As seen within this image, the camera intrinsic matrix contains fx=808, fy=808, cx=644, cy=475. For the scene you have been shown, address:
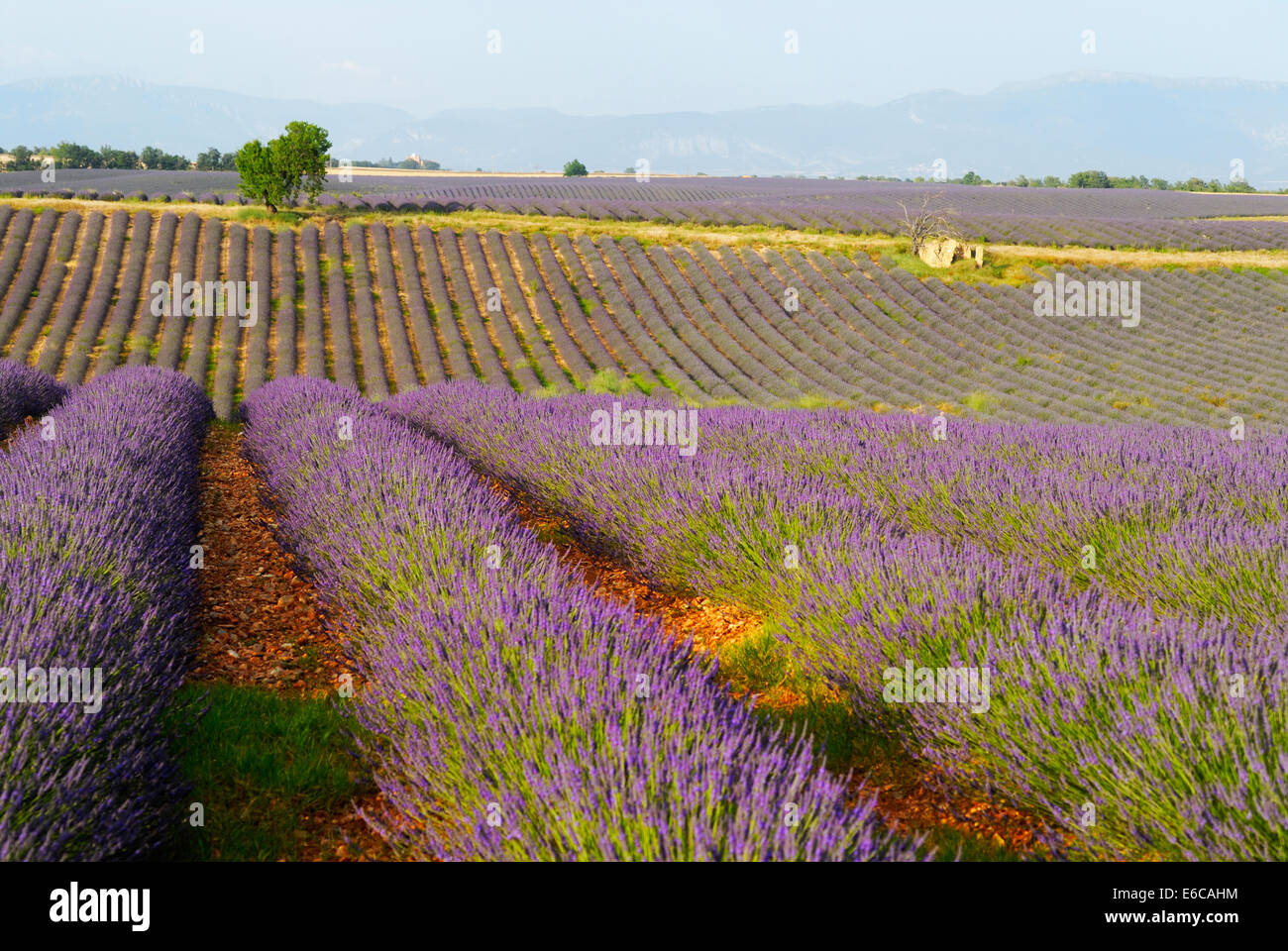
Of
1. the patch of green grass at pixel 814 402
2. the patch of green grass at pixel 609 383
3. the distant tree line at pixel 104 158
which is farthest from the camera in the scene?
the distant tree line at pixel 104 158

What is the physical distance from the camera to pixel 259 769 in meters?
2.65

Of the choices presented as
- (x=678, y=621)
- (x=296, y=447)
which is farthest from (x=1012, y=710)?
(x=296, y=447)

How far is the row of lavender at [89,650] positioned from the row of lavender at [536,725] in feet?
1.99

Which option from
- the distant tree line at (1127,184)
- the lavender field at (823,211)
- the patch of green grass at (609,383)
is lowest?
the patch of green grass at (609,383)

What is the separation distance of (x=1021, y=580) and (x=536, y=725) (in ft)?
7.76

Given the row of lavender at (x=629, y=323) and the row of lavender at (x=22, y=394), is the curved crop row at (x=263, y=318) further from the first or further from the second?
the row of lavender at (x=22, y=394)

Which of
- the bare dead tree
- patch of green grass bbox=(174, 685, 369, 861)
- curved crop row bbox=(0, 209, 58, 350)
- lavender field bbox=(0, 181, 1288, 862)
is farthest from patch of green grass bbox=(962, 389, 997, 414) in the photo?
curved crop row bbox=(0, 209, 58, 350)

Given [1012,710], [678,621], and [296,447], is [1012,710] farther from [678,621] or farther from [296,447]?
[296,447]

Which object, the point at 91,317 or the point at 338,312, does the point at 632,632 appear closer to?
the point at 338,312

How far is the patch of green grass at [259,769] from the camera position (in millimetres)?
2312

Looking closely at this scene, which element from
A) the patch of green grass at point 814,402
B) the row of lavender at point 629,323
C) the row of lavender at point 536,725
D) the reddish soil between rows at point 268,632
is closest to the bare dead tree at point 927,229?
the row of lavender at point 629,323

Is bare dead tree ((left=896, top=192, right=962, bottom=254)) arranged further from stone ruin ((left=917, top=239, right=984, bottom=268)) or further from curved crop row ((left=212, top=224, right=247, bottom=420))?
curved crop row ((left=212, top=224, right=247, bottom=420))

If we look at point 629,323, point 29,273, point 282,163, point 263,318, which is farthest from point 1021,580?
point 282,163
